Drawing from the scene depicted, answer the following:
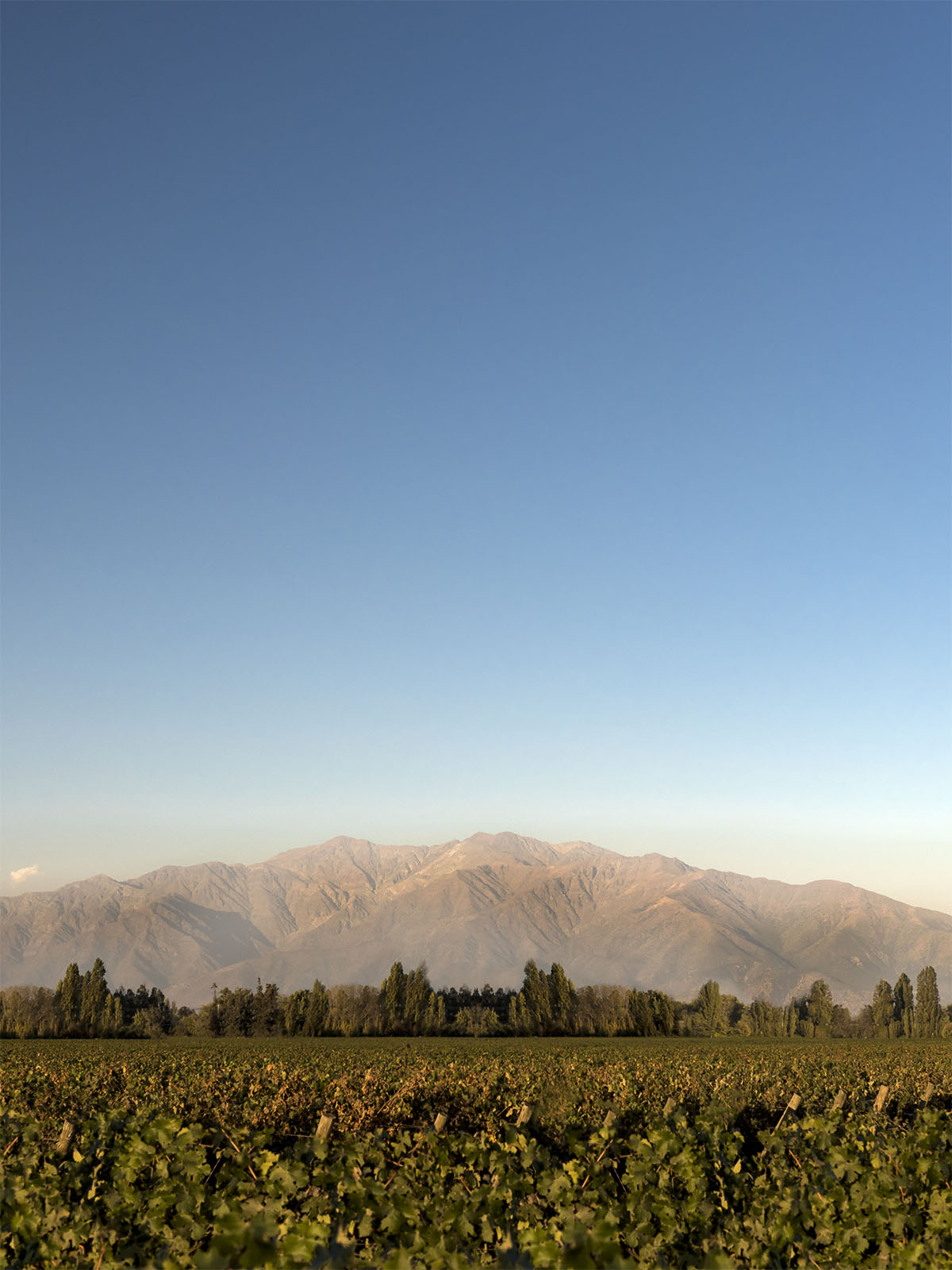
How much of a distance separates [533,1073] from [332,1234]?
23.9 metres

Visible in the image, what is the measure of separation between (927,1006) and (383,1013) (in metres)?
83.0

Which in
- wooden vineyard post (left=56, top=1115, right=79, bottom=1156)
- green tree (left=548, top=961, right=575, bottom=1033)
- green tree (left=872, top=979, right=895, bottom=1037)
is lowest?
green tree (left=872, top=979, right=895, bottom=1037)

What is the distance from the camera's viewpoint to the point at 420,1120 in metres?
9.23

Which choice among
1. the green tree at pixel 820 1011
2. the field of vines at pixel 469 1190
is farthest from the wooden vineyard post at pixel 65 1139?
the green tree at pixel 820 1011

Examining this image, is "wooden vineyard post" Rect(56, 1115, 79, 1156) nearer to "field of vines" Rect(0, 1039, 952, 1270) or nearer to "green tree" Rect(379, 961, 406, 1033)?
"field of vines" Rect(0, 1039, 952, 1270)

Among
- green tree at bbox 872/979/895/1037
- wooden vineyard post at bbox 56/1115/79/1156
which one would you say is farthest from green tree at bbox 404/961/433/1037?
wooden vineyard post at bbox 56/1115/79/1156

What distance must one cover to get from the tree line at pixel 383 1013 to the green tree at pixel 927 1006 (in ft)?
1.21

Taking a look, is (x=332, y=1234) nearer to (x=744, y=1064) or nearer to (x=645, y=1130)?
(x=645, y=1130)

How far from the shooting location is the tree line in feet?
350

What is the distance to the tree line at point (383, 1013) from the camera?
350ft

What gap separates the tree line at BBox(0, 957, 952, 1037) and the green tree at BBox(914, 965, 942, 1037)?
1.21ft

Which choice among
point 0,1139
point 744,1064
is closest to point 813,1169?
Result: point 0,1139

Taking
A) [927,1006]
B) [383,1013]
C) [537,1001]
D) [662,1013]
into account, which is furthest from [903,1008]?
[383,1013]

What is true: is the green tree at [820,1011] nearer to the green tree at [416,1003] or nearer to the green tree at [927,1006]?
the green tree at [927,1006]
